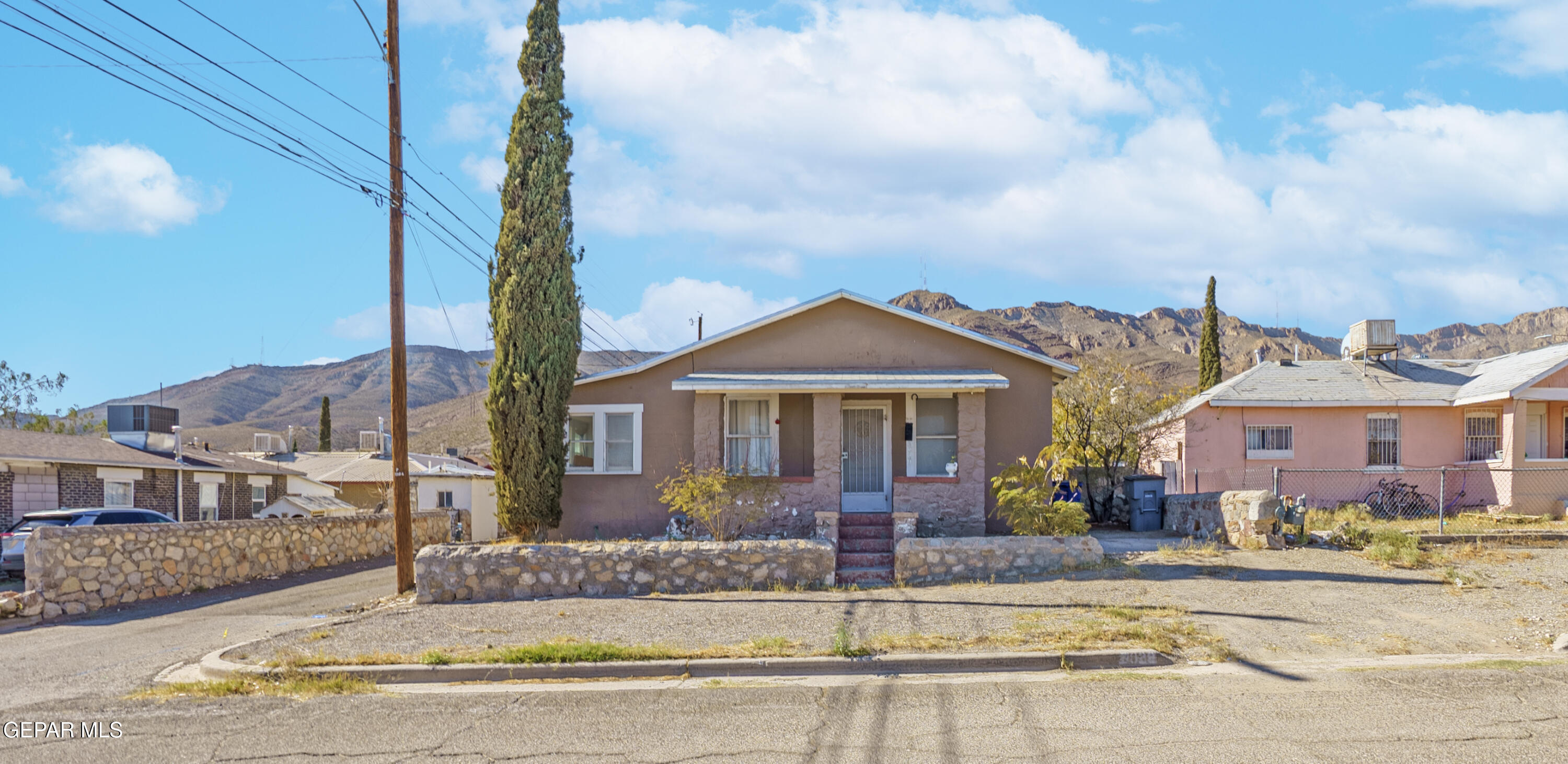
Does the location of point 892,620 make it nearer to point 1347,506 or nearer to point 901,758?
point 901,758

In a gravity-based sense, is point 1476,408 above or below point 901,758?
above

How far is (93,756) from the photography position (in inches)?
258

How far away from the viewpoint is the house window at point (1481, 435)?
22.8 meters

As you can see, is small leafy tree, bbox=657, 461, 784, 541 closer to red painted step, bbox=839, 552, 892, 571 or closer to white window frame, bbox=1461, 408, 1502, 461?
red painted step, bbox=839, 552, 892, 571

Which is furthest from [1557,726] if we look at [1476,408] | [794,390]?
[1476,408]

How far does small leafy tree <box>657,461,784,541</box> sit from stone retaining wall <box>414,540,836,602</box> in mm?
1677

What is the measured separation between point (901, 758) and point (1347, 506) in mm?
18285

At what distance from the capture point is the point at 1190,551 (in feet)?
48.5

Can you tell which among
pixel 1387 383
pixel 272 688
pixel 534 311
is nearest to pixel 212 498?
pixel 534 311

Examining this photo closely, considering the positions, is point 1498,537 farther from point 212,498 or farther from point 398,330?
point 212,498

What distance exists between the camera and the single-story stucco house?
16.9 m

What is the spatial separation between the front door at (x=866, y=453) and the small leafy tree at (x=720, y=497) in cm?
153

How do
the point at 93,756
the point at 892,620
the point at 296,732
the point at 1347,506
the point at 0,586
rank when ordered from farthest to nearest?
the point at 1347,506 < the point at 0,586 < the point at 892,620 < the point at 296,732 < the point at 93,756

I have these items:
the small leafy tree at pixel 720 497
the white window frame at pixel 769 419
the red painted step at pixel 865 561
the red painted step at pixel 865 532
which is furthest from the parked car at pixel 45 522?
the red painted step at pixel 865 561
